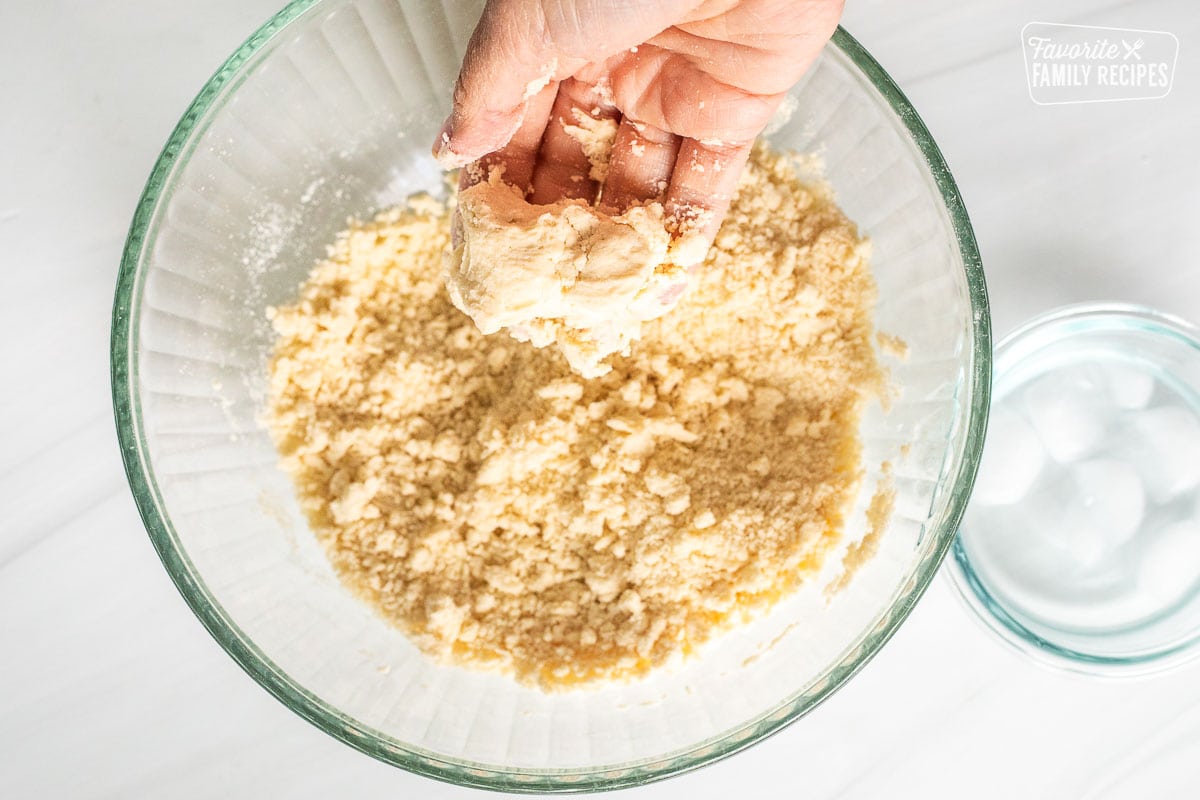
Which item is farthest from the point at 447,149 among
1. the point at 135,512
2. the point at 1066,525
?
the point at 1066,525

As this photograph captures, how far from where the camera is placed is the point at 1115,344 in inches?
45.8

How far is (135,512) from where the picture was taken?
3.77ft

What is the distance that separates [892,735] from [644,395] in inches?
24.3

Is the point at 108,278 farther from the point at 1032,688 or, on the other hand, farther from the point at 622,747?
the point at 1032,688

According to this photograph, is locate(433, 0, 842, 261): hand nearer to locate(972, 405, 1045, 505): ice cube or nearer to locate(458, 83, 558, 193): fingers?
locate(458, 83, 558, 193): fingers

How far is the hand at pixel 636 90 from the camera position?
0.80m

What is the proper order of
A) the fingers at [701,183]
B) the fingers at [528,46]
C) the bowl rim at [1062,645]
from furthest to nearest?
the bowl rim at [1062,645]
the fingers at [701,183]
the fingers at [528,46]

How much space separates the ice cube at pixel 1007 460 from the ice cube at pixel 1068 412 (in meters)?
0.02

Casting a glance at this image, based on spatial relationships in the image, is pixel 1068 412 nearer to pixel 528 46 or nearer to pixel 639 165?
pixel 639 165

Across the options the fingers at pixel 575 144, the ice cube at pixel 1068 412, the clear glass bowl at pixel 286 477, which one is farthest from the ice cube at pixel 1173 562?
the fingers at pixel 575 144

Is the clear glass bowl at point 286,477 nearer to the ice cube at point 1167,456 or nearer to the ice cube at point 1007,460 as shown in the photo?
the ice cube at point 1007,460

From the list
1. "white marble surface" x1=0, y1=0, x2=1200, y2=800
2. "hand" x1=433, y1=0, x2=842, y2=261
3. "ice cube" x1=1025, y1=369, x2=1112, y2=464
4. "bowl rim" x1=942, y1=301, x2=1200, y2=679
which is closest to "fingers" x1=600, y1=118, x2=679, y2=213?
"hand" x1=433, y1=0, x2=842, y2=261

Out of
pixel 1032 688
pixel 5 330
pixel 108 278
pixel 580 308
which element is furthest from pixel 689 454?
pixel 5 330

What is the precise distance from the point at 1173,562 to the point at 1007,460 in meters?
0.27
